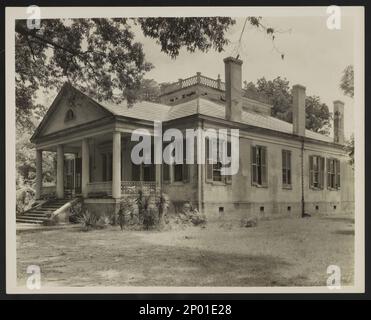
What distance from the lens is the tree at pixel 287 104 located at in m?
7.12

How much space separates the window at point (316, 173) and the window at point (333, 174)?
121 mm

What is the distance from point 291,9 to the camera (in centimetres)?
669

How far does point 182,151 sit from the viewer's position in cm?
712

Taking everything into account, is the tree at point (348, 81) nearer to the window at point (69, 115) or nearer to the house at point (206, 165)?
the house at point (206, 165)

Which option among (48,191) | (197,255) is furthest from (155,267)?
(48,191)

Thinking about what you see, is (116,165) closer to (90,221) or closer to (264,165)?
(90,221)

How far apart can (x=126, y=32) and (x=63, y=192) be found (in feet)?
9.88

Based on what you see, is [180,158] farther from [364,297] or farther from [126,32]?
[364,297]

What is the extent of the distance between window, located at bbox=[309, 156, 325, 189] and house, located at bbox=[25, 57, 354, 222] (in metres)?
0.02

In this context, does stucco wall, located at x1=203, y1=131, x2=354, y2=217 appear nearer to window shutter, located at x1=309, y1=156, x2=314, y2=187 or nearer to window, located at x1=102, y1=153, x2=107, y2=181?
window shutter, located at x1=309, y1=156, x2=314, y2=187

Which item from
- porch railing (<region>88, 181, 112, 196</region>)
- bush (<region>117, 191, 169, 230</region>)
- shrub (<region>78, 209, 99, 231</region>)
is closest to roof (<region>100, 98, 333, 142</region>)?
porch railing (<region>88, 181, 112, 196</region>)

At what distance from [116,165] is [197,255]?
6.96 ft

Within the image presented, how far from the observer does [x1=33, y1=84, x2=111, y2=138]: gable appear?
7.25 metres
